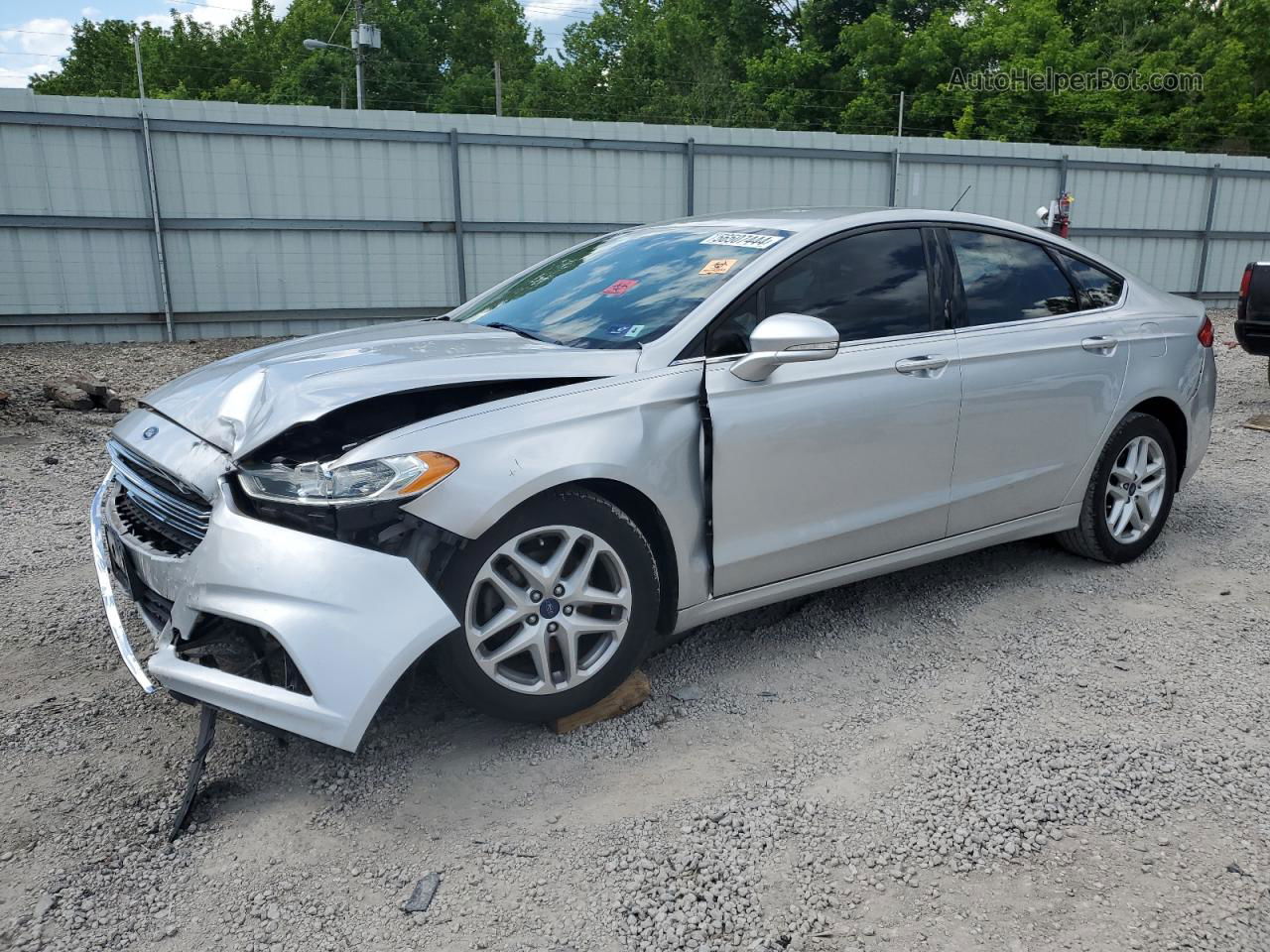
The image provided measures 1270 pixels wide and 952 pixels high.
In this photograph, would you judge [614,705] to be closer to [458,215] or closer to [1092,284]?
[1092,284]

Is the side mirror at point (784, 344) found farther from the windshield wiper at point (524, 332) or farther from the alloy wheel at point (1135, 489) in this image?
the alloy wheel at point (1135, 489)

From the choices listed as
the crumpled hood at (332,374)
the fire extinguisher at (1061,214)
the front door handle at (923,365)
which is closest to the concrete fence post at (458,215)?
the fire extinguisher at (1061,214)

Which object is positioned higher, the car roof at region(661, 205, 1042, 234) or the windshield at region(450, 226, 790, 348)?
the car roof at region(661, 205, 1042, 234)

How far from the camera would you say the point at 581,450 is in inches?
111

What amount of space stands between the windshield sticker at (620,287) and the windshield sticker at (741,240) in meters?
0.31

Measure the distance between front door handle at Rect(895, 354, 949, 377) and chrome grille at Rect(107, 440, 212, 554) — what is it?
7.58 ft

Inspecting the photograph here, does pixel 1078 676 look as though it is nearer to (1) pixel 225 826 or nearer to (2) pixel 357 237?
(1) pixel 225 826

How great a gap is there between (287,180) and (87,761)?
36.5 ft

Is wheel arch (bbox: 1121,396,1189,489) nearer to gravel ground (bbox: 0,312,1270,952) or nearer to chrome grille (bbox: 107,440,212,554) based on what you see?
gravel ground (bbox: 0,312,1270,952)

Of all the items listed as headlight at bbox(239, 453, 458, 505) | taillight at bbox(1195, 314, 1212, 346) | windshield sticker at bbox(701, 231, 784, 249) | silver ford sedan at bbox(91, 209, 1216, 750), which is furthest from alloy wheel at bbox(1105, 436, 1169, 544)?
headlight at bbox(239, 453, 458, 505)

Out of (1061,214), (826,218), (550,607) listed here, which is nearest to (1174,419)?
Answer: (826,218)

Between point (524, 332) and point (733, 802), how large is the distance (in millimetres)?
1781

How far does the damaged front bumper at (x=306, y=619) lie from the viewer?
2.44 meters

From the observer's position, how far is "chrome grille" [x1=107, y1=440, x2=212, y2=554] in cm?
276
